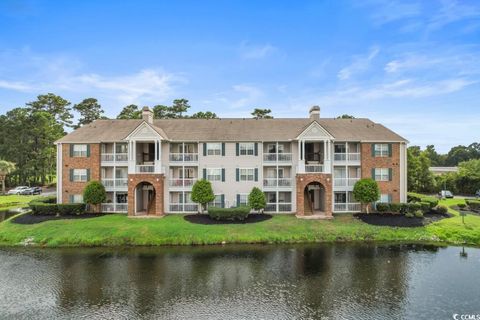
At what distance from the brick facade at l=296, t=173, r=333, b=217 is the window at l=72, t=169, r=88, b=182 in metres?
23.3

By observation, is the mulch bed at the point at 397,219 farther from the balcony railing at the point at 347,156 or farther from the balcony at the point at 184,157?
the balcony at the point at 184,157

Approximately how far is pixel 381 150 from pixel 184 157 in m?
21.6

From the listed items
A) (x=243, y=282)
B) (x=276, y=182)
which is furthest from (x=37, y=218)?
(x=276, y=182)

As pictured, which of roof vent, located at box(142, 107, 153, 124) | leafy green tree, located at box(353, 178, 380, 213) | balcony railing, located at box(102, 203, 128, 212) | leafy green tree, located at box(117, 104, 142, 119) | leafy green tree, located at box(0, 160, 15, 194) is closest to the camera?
leafy green tree, located at box(353, 178, 380, 213)

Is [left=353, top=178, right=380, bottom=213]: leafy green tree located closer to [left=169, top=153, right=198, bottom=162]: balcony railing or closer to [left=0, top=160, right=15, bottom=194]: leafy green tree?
[left=169, top=153, right=198, bottom=162]: balcony railing

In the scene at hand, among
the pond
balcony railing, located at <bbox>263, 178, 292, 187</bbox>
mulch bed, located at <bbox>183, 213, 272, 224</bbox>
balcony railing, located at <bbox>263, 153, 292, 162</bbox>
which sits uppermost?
balcony railing, located at <bbox>263, 153, 292, 162</bbox>

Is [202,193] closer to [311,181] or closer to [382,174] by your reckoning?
[311,181]

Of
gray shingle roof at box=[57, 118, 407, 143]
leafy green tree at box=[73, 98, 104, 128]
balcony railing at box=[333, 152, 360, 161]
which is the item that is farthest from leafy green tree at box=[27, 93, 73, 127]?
balcony railing at box=[333, 152, 360, 161]

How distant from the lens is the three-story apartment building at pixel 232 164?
30.4 meters

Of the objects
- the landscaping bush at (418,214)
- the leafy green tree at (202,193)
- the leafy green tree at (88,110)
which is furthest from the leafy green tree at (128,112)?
the landscaping bush at (418,214)

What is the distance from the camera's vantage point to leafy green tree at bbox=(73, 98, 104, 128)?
65000 millimetres

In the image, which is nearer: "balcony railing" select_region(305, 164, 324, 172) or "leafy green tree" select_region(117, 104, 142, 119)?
"balcony railing" select_region(305, 164, 324, 172)

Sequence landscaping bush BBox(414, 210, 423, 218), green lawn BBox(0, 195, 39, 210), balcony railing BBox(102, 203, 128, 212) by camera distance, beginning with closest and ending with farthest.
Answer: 1. landscaping bush BBox(414, 210, 423, 218)
2. balcony railing BBox(102, 203, 128, 212)
3. green lawn BBox(0, 195, 39, 210)

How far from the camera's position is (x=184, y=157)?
31.1 metres
